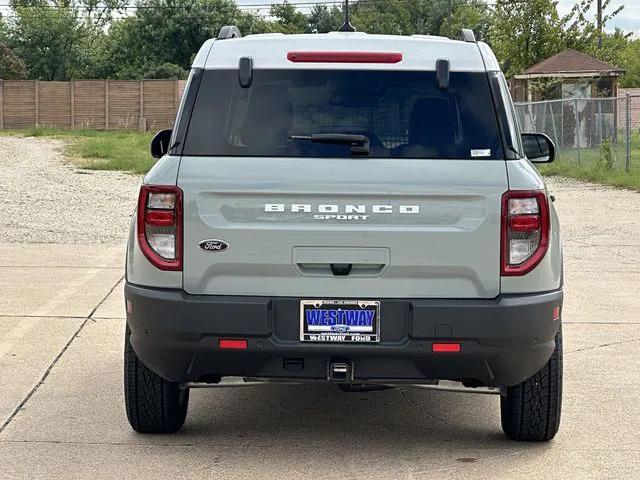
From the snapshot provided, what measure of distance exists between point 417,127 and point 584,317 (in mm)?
4754

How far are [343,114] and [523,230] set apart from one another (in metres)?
0.95

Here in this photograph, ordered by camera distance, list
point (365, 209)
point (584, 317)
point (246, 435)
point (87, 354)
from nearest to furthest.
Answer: point (365, 209)
point (246, 435)
point (87, 354)
point (584, 317)

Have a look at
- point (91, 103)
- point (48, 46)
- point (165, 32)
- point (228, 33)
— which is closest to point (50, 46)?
point (48, 46)

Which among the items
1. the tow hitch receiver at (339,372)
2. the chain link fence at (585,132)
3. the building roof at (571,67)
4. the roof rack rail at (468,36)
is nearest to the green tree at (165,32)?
the building roof at (571,67)

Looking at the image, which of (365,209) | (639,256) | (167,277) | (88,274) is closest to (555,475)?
(365,209)

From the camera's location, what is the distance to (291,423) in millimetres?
6637

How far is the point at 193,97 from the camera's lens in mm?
5684

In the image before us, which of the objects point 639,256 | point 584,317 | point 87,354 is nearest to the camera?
point 87,354

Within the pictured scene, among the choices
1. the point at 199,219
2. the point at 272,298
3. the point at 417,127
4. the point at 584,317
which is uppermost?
the point at 417,127

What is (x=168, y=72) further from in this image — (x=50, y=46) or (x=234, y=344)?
(x=234, y=344)

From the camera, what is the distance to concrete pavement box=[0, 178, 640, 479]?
5.74m

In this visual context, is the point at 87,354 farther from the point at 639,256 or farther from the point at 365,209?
the point at 639,256

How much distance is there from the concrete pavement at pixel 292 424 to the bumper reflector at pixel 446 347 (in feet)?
1.89

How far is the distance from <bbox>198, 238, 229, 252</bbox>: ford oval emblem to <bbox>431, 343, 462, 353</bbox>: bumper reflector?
3.24 ft
